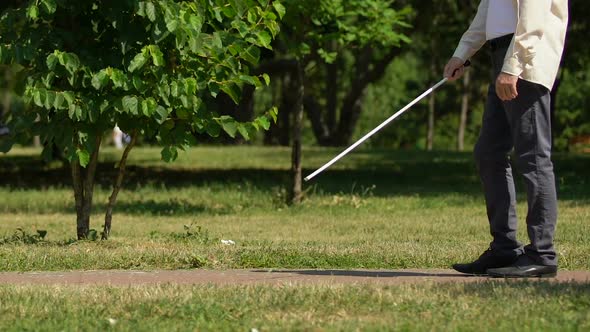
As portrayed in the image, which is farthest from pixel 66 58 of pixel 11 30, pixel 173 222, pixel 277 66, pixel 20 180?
pixel 277 66

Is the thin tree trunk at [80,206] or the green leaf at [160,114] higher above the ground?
the green leaf at [160,114]

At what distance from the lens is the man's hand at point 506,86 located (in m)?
6.89

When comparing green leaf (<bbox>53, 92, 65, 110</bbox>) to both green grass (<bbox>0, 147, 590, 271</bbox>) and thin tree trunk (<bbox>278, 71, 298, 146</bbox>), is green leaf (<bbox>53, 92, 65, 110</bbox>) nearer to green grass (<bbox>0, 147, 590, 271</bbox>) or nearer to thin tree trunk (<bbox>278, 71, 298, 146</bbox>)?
green grass (<bbox>0, 147, 590, 271</bbox>)

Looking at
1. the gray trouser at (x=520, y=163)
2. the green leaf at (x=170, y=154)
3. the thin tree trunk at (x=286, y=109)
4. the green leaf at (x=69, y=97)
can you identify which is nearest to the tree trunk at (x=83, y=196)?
the green leaf at (x=170, y=154)

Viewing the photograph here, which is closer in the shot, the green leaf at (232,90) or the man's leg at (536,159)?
the man's leg at (536,159)

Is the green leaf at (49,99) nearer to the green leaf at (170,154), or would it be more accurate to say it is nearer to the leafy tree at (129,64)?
the leafy tree at (129,64)

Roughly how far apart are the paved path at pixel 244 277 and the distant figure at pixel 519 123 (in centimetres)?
21

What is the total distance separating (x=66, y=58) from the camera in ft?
30.6

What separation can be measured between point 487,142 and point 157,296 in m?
2.21

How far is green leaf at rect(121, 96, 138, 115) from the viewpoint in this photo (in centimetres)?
933

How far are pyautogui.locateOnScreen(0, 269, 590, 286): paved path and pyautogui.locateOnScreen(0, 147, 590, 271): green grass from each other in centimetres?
40

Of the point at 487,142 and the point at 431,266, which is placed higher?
the point at 487,142

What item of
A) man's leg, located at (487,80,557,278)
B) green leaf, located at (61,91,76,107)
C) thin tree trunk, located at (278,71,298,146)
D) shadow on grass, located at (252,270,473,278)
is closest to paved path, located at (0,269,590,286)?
shadow on grass, located at (252,270,473,278)

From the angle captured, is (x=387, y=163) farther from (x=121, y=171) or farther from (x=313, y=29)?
(x=121, y=171)
